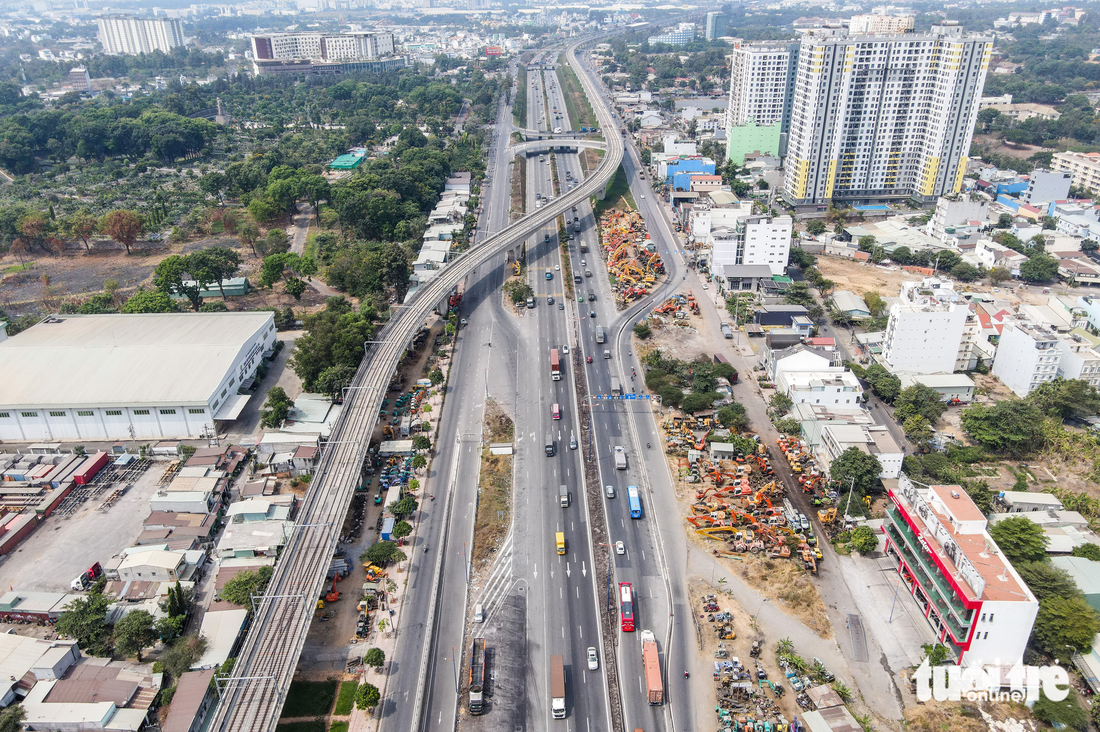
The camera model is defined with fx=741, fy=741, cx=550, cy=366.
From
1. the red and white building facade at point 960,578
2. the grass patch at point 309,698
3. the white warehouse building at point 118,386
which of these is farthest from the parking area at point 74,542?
the red and white building facade at point 960,578

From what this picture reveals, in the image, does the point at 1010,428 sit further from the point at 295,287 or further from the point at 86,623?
the point at 295,287

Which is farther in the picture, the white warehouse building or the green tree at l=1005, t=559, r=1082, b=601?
the white warehouse building

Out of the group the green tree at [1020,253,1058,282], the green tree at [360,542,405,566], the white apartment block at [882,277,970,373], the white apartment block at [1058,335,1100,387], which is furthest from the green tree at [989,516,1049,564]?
the green tree at [1020,253,1058,282]

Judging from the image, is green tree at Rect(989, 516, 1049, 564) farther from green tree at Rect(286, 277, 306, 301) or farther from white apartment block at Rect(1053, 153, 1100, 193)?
white apartment block at Rect(1053, 153, 1100, 193)

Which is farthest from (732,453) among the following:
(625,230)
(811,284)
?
(625,230)

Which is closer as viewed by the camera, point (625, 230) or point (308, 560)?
point (308, 560)

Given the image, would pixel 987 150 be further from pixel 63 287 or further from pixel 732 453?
pixel 63 287

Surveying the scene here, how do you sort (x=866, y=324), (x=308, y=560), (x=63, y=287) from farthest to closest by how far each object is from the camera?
(x=63, y=287)
(x=866, y=324)
(x=308, y=560)
